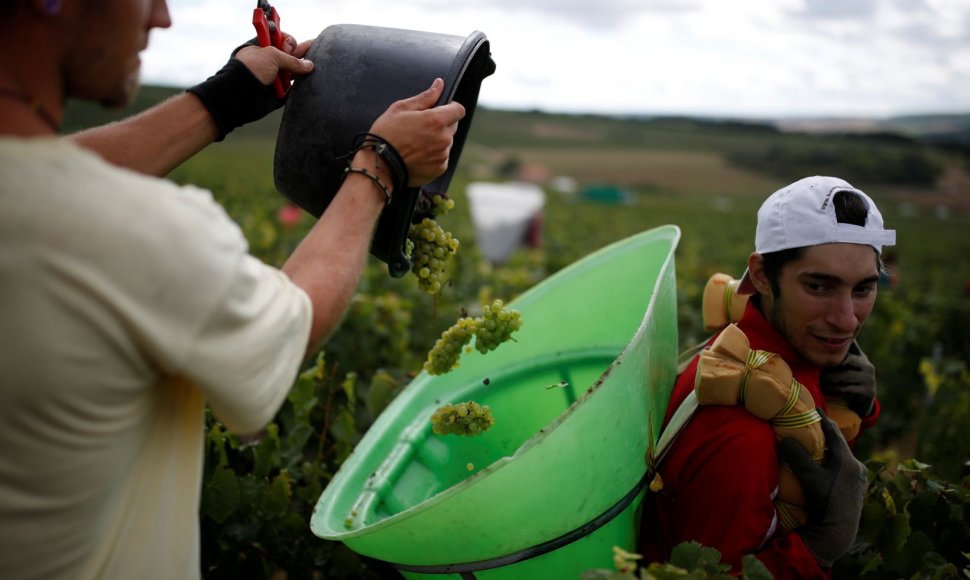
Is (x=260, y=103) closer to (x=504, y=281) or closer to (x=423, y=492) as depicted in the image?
(x=423, y=492)

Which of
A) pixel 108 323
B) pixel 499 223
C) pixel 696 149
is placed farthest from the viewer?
pixel 696 149

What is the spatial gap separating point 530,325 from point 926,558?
1283mm

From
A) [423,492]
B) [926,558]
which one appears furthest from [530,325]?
[926,558]

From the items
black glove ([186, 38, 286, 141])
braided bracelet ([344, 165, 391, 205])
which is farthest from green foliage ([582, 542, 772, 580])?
black glove ([186, 38, 286, 141])

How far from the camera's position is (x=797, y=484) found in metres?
1.83

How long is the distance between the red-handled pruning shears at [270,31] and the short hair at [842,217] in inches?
51.6

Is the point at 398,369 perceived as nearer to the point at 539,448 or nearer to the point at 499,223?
the point at 539,448

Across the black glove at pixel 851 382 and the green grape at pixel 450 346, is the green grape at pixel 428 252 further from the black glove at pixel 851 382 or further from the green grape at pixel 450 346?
the black glove at pixel 851 382

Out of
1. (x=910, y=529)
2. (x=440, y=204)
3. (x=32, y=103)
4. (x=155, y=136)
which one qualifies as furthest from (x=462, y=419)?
(x=910, y=529)

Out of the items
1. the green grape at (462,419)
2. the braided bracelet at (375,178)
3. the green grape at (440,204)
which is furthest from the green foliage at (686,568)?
the green grape at (440,204)

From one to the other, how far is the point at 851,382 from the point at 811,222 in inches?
22.3

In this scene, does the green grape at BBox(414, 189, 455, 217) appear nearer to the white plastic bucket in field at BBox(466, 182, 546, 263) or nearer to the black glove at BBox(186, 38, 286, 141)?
the black glove at BBox(186, 38, 286, 141)

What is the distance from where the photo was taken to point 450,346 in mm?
1908

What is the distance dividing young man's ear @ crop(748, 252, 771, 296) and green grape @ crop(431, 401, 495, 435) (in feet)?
2.70
